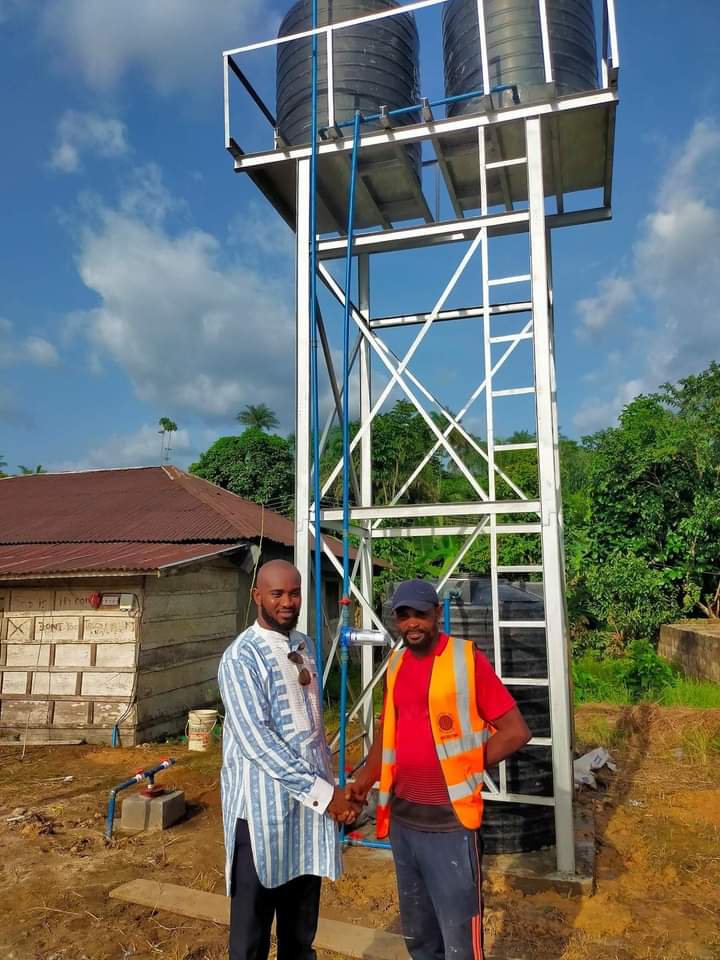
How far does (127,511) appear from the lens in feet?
44.2

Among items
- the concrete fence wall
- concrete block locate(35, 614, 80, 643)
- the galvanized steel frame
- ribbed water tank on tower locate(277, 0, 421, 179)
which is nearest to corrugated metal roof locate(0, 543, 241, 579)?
concrete block locate(35, 614, 80, 643)

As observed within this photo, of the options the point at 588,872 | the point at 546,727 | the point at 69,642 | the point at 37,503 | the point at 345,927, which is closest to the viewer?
the point at 345,927

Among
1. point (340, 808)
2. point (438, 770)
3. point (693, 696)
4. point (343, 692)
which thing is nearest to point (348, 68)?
point (343, 692)

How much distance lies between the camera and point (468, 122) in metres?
5.52

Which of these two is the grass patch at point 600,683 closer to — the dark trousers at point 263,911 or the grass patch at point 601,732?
the grass patch at point 601,732

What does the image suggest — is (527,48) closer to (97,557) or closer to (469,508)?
(469,508)

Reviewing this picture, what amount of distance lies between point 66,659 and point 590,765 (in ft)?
24.5

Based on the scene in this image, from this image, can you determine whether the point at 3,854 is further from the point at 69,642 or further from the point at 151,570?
the point at 69,642

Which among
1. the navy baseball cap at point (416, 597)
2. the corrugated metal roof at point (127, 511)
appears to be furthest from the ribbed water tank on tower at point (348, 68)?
the corrugated metal roof at point (127, 511)

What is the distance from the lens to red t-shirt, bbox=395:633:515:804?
2.72m

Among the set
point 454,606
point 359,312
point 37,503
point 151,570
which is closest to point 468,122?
point 359,312

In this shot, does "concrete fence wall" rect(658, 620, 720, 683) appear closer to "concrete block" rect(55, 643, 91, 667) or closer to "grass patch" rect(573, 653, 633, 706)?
"grass patch" rect(573, 653, 633, 706)

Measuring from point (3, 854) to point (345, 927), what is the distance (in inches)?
125

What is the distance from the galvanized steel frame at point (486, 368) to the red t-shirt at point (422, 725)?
218cm
